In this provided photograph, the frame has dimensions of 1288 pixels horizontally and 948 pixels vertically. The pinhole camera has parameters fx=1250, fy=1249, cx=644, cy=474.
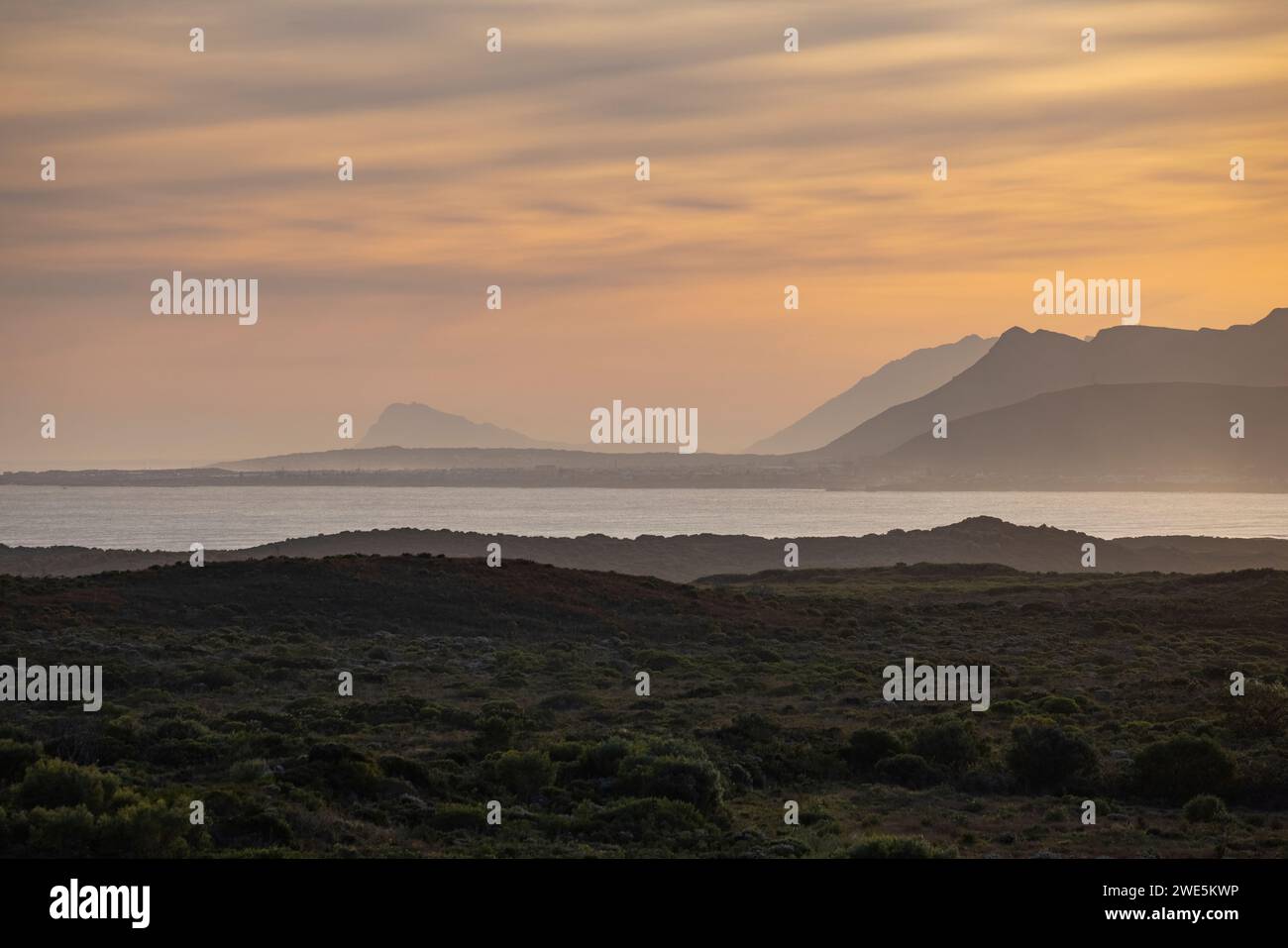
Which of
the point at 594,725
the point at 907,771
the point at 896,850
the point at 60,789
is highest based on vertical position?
the point at 594,725

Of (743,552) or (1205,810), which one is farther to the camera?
(743,552)

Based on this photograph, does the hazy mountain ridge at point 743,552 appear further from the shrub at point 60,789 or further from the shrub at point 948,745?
the shrub at point 60,789

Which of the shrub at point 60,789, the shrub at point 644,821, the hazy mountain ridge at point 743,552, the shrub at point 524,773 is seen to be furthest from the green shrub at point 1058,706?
the hazy mountain ridge at point 743,552

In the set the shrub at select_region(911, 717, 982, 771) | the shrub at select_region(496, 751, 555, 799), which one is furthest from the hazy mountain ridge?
the shrub at select_region(496, 751, 555, 799)

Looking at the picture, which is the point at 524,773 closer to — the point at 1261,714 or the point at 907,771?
the point at 907,771

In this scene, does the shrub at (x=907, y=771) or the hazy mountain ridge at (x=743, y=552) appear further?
the hazy mountain ridge at (x=743, y=552)

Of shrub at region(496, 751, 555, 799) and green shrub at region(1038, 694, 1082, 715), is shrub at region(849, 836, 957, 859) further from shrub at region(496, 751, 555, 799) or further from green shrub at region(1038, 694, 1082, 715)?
green shrub at region(1038, 694, 1082, 715)

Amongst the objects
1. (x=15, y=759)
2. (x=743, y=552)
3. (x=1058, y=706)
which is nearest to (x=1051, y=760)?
(x=1058, y=706)
